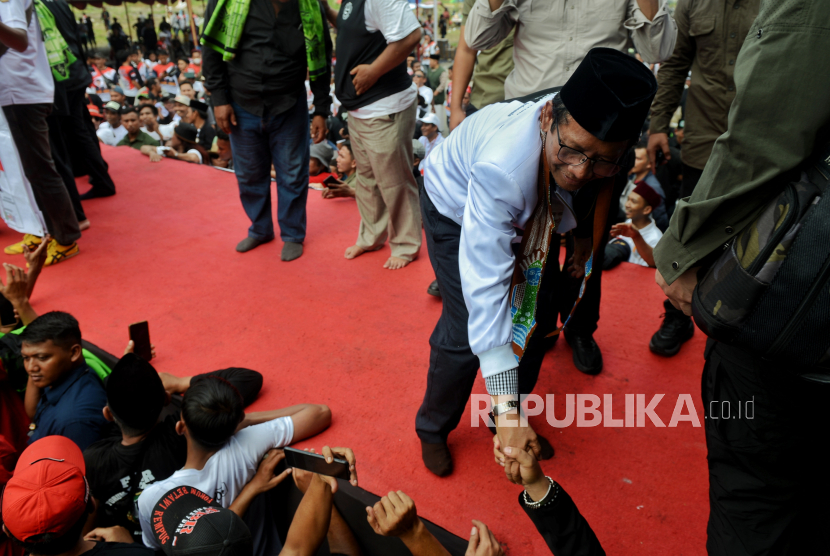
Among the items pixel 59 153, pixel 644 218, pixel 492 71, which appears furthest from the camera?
pixel 59 153

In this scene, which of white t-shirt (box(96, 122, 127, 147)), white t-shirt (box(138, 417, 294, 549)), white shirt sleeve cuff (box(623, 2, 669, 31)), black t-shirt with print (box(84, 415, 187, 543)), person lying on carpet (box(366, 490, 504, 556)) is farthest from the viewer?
white t-shirt (box(96, 122, 127, 147))

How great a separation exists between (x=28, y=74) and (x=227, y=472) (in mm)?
2609

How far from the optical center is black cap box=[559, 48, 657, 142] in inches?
47.4

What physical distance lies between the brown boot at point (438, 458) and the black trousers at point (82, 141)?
12.0 ft

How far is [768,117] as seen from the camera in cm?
94

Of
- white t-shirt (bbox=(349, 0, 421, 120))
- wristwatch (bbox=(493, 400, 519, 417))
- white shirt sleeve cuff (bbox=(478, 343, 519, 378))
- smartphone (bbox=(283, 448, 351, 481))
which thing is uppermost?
white t-shirt (bbox=(349, 0, 421, 120))

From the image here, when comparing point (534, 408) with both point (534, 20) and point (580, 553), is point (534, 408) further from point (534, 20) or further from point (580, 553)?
point (534, 20)

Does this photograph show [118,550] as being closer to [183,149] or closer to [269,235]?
[269,235]

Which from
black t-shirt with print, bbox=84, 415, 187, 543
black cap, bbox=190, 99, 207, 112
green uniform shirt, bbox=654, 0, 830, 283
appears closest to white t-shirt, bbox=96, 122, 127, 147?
black cap, bbox=190, 99, 207, 112

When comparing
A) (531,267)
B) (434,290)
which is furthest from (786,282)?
(434,290)

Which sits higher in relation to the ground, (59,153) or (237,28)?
(237,28)

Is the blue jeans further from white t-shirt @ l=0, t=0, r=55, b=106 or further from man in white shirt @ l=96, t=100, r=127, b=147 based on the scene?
man in white shirt @ l=96, t=100, r=127, b=147

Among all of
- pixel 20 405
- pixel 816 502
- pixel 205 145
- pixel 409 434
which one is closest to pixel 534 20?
pixel 409 434

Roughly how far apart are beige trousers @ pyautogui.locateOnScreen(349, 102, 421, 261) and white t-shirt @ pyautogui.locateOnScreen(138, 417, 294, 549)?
154 cm
